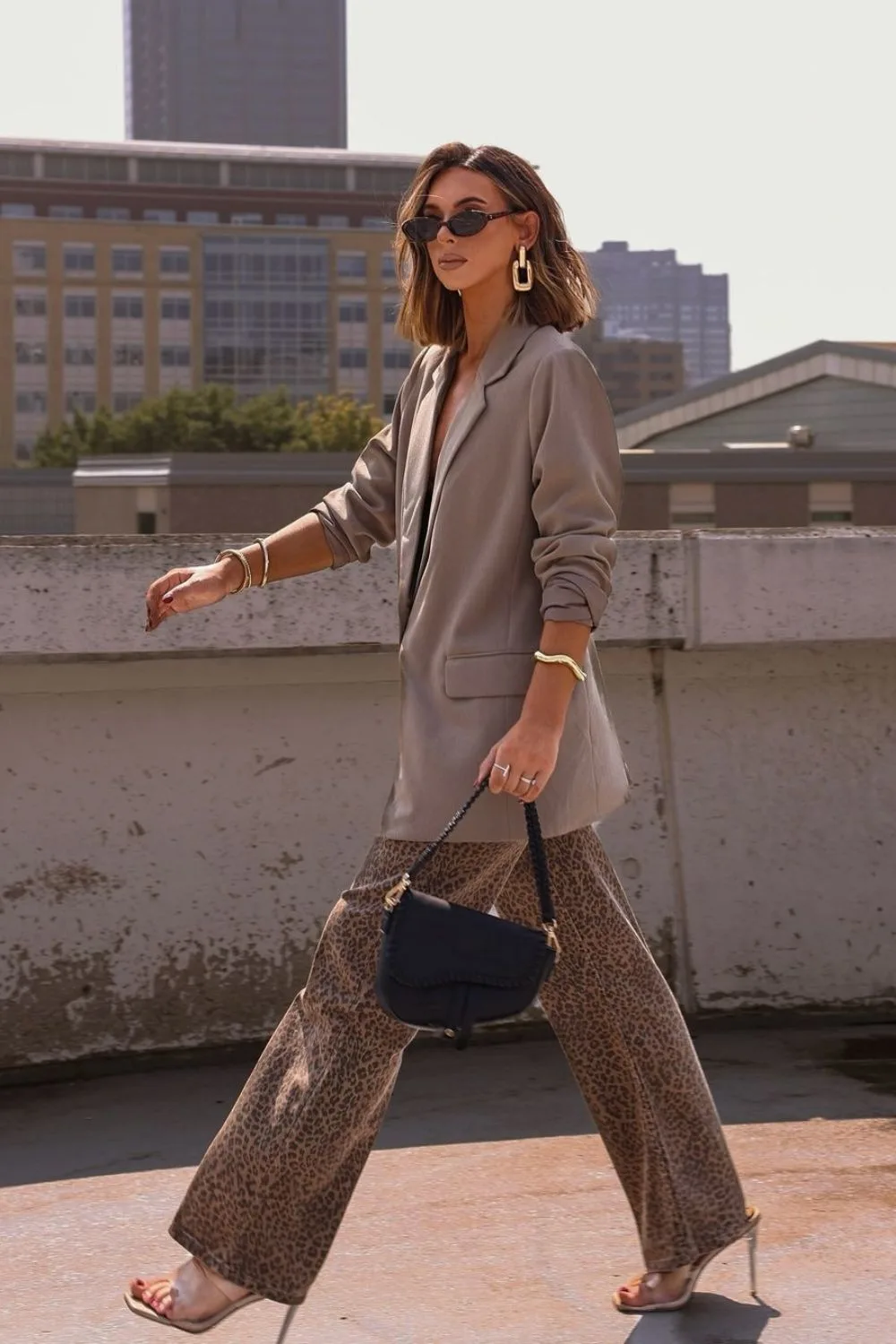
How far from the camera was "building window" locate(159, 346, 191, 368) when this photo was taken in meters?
145

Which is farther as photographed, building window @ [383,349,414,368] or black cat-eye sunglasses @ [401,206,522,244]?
building window @ [383,349,414,368]

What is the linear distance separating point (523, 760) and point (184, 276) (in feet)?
481

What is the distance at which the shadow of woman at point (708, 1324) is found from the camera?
289 cm

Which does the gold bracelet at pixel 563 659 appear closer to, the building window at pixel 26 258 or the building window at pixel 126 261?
the building window at pixel 26 258

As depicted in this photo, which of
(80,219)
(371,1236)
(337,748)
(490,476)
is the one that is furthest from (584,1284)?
(80,219)

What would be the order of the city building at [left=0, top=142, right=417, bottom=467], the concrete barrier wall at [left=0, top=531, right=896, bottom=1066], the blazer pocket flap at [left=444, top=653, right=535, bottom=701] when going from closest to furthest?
the blazer pocket flap at [left=444, top=653, right=535, bottom=701] < the concrete barrier wall at [left=0, top=531, right=896, bottom=1066] < the city building at [left=0, top=142, right=417, bottom=467]

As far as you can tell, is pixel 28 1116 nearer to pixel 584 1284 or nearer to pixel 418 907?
pixel 584 1284

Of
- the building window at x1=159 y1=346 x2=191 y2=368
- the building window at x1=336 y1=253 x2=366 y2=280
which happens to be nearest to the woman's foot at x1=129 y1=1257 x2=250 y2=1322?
the building window at x1=159 y1=346 x2=191 y2=368

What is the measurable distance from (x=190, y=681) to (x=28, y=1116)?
39.4 inches

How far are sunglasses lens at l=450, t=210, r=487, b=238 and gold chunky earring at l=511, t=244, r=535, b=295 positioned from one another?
7cm

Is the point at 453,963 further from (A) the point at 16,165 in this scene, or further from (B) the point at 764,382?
A: (A) the point at 16,165

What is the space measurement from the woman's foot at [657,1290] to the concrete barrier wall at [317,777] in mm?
1618

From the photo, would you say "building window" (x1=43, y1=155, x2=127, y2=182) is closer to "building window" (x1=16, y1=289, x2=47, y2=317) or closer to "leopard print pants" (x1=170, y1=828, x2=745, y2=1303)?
"building window" (x1=16, y1=289, x2=47, y2=317)

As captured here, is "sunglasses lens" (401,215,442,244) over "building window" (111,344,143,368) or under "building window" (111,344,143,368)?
under
